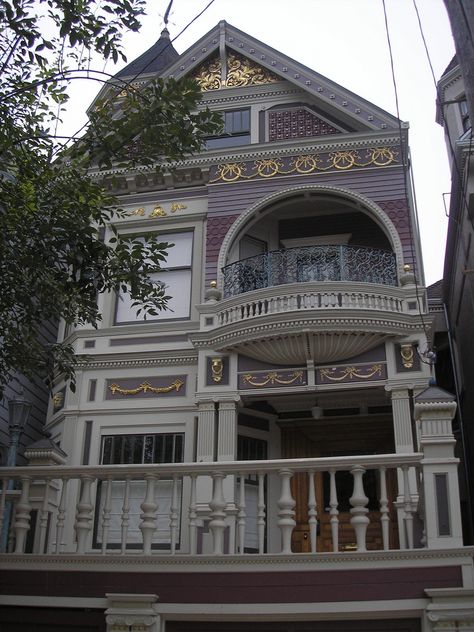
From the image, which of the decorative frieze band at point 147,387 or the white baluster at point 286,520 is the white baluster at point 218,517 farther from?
the decorative frieze band at point 147,387

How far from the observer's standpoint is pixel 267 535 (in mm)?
12914

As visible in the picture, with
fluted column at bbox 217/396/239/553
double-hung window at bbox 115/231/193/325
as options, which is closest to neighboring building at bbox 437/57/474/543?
fluted column at bbox 217/396/239/553

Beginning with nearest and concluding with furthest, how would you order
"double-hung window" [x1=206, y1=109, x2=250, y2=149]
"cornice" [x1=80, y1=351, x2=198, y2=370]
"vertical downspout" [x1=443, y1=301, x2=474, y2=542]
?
1. "vertical downspout" [x1=443, y1=301, x2=474, y2=542]
2. "cornice" [x1=80, y1=351, x2=198, y2=370]
3. "double-hung window" [x1=206, y1=109, x2=250, y2=149]

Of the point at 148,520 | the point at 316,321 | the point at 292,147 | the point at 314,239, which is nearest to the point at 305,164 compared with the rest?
the point at 292,147

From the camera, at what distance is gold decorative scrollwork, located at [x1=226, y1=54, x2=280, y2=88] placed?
16.3 m

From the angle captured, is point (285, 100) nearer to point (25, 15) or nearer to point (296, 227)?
point (296, 227)

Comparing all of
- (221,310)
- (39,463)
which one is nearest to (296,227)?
(221,310)

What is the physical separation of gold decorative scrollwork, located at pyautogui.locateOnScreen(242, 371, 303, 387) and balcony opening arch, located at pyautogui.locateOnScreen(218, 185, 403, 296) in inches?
67.4

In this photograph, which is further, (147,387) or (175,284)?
(175,284)

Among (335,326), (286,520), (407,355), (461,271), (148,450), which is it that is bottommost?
(286,520)

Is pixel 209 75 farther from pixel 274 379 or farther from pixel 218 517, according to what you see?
pixel 218 517

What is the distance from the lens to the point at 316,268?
44.6ft

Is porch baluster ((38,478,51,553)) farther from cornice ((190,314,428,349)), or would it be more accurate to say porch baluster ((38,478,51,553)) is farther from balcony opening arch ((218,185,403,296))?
balcony opening arch ((218,185,403,296))

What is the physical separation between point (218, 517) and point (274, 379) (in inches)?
208
